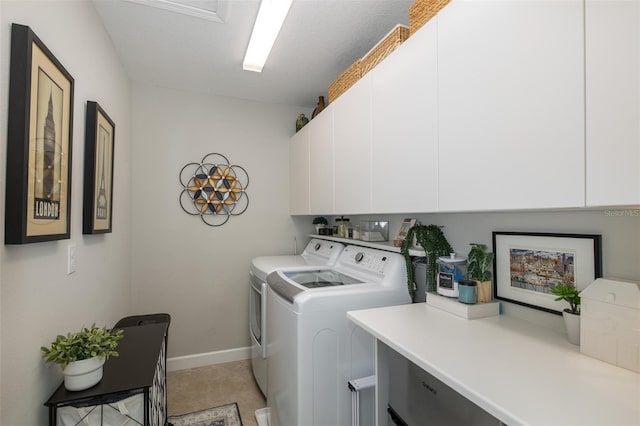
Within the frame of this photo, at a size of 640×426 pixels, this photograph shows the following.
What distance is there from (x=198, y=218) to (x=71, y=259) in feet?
4.98

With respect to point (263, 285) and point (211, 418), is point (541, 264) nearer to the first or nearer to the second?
point (263, 285)

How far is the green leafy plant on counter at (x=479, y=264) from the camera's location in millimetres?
1352

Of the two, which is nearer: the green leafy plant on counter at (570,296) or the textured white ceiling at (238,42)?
the green leafy plant on counter at (570,296)

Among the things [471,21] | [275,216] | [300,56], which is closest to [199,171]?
[275,216]

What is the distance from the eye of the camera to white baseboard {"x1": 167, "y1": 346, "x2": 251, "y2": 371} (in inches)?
106

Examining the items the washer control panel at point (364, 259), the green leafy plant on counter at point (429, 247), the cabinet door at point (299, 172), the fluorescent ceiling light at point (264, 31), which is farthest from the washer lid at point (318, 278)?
the fluorescent ceiling light at point (264, 31)

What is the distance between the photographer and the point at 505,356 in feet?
3.13

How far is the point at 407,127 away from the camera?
4.64 feet

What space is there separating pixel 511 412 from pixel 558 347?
507mm

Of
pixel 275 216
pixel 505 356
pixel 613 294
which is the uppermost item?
pixel 275 216

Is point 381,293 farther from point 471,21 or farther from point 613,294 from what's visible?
point 471,21

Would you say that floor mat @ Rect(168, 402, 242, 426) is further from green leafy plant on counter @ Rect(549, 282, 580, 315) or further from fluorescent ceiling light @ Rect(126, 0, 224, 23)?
fluorescent ceiling light @ Rect(126, 0, 224, 23)

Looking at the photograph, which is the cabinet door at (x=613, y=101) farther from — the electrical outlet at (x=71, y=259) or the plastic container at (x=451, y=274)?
the electrical outlet at (x=71, y=259)

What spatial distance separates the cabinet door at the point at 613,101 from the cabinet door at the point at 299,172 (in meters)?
2.02
